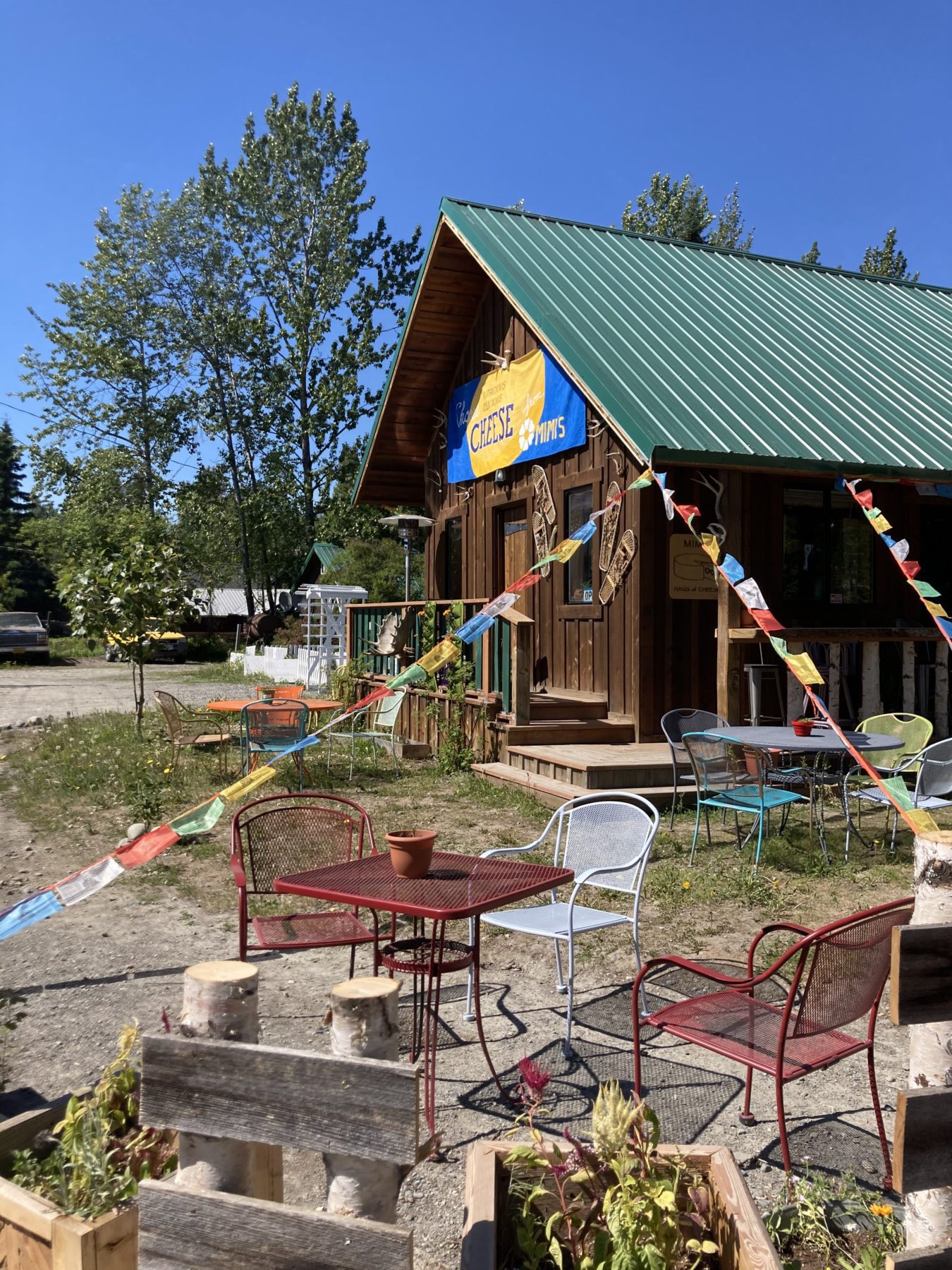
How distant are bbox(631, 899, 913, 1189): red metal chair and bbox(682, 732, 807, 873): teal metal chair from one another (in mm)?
3531

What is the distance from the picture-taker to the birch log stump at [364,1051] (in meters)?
1.95

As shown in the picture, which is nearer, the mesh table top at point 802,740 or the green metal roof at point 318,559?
Answer: the mesh table top at point 802,740

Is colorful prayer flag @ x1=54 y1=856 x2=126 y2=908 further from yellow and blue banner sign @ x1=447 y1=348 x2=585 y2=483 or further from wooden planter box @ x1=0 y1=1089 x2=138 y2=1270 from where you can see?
yellow and blue banner sign @ x1=447 y1=348 x2=585 y2=483

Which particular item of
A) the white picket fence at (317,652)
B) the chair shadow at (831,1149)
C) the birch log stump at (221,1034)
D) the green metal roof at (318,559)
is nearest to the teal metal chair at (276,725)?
the chair shadow at (831,1149)

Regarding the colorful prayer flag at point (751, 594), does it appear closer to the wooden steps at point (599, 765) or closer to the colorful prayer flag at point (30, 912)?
the wooden steps at point (599, 765)

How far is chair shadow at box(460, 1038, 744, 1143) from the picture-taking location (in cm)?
348

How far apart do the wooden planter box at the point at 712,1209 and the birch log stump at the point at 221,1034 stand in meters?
0.48

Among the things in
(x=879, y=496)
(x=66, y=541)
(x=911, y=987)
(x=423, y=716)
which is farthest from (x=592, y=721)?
(x=66, y=541)

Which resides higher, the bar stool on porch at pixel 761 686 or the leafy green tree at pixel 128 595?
the leafy green tree at pixel 128 595

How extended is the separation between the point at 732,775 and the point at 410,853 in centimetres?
403

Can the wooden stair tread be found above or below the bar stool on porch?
below

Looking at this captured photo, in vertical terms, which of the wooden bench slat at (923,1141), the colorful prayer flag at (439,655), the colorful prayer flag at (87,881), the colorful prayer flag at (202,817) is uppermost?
the colorful prayer flag at (439,655)

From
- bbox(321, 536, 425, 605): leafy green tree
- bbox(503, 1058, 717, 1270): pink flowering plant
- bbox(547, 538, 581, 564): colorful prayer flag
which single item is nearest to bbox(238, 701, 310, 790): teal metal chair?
bbox(547, 538, 581, 564): colorful prayer flag

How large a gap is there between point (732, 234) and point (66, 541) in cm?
2692
